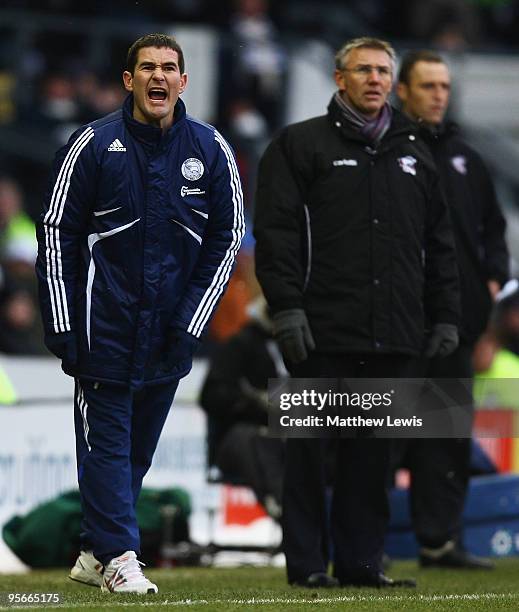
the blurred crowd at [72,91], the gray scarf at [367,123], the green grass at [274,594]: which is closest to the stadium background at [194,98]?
the blurred crowd at [72,91]

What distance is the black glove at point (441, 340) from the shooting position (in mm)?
8508

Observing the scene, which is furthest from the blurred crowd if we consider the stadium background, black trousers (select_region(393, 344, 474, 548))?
black trousers (select_region(393, 344, 474, 548))

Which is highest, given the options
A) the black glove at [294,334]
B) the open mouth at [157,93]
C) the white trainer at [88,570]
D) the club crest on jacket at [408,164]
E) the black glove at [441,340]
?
the open mouth at [157,93]

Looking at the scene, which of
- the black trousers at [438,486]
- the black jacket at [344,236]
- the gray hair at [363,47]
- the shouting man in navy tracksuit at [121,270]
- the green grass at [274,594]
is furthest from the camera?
the black trousers at [438,486]

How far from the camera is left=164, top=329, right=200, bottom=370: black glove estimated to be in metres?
7.58

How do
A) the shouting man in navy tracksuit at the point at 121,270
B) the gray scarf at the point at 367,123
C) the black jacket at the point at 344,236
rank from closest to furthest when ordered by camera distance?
the shouting man in navy tracksuit at the point at 121,270 < the black jacket at the point at 344,236 < the gray scarf at the point at 367,123

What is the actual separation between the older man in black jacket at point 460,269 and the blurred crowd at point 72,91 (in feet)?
16.1

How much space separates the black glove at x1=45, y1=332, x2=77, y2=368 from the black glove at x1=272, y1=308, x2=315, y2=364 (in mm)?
997

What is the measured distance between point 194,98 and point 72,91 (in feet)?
3.87

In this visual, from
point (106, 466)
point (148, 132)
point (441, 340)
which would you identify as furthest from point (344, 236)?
point (106, 466)

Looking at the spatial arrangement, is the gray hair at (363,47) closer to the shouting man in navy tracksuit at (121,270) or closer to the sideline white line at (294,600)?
the shouting man in navy tracksuit at (121,270)

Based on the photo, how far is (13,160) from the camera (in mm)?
17734

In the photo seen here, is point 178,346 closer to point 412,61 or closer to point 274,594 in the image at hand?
point 274,594

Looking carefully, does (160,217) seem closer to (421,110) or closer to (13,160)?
(421,110)
